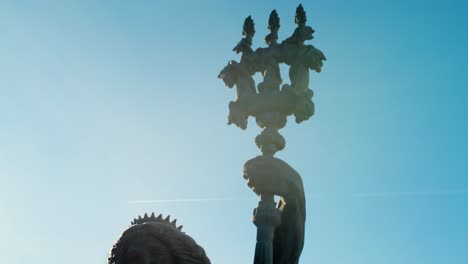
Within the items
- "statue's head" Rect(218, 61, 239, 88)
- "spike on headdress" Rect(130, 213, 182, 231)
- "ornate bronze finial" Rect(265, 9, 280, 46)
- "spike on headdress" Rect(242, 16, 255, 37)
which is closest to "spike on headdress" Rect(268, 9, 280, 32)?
"ornate bronze finial" Rect(265, 9, 280, 46)

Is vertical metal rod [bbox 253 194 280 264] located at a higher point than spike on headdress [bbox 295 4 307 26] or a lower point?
lower

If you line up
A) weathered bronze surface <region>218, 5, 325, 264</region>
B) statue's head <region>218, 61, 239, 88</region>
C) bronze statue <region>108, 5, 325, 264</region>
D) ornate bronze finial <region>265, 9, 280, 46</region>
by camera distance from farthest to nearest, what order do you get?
1. ornate bronze finial <region>265, 9, 280, 46</region>
2. statue's head <region>218, 61, 239, 88</region>
3. weathered bronze surface <region>218, 5, 325, 264</region>
4. bronze statue <region>108, 5, 325, 264</region>

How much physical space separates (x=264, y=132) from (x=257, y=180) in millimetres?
769

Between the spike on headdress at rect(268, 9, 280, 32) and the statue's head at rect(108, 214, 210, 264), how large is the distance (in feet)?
13.2

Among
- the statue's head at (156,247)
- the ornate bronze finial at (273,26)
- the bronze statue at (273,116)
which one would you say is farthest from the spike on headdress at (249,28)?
the statue's head at (156,247)

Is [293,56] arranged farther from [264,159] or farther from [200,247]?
[200,247]

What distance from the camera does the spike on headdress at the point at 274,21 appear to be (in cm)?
980

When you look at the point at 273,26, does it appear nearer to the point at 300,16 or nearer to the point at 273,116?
the point at 300,16

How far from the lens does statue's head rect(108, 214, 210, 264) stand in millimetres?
6930

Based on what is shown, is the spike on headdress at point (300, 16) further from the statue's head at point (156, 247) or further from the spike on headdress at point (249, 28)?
the statue's head at point (156, 247)

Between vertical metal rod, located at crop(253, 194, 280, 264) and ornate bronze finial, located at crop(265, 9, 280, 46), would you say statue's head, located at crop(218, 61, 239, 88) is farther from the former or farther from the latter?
vertical metal rod, located at crop(253, 194, 280, 264)

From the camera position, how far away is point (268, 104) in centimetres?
898

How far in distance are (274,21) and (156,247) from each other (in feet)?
14.5

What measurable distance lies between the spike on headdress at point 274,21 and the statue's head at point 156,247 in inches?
158
